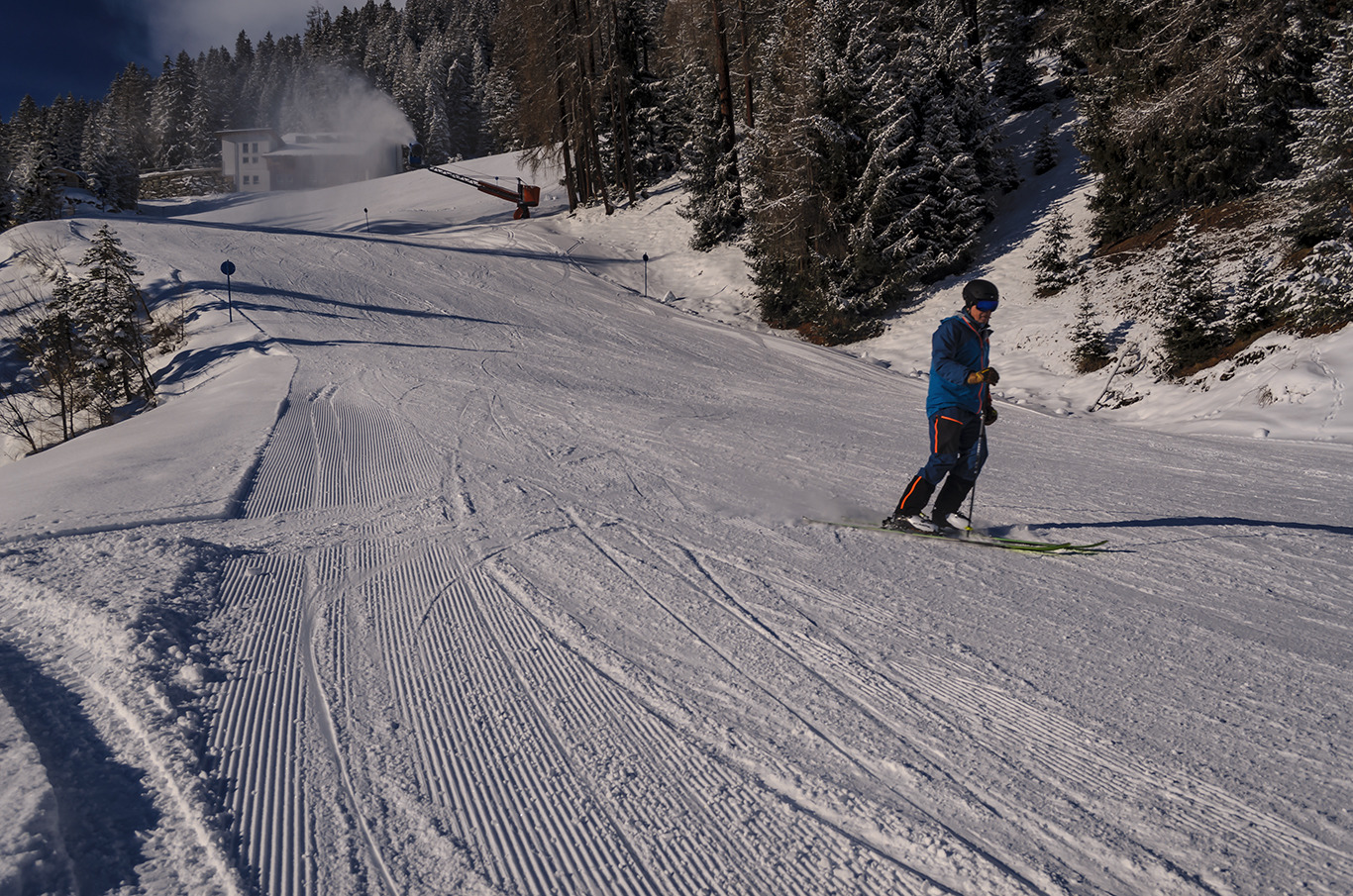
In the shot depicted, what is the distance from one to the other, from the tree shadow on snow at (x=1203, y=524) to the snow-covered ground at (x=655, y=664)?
8cm

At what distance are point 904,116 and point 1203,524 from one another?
15.1 m

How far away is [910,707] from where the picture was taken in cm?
317

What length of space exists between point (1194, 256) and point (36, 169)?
2334 inches

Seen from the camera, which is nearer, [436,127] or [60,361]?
[60,361]

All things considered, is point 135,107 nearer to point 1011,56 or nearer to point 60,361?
point 60,361

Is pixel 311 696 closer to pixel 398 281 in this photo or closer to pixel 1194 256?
pixel 1194 256

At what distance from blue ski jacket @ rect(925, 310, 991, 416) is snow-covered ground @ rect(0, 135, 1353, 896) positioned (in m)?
1.11

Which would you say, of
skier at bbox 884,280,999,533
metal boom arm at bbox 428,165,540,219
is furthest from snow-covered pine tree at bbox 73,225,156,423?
metal boom arm at bbox 428,165,540,219

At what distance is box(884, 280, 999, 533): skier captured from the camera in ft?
16.8

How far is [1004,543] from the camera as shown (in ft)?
17.4

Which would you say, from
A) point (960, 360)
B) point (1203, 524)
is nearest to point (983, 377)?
point (960, 360)

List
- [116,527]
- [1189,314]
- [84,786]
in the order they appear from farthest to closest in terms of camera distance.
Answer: [1189,314], [116,527], [84,786]

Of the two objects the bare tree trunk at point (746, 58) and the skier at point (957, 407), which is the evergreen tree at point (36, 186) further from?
the skier at point (957, 407)

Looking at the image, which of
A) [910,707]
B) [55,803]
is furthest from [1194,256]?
[55,803]
